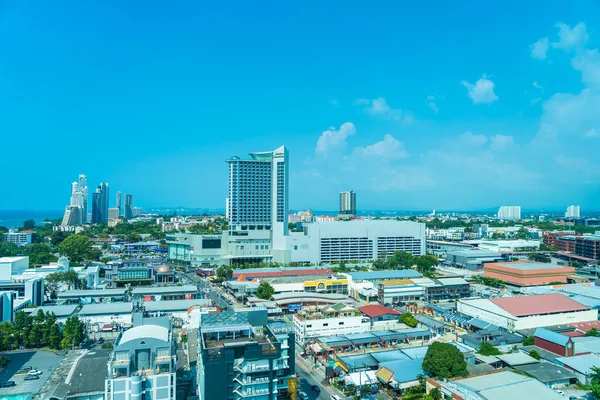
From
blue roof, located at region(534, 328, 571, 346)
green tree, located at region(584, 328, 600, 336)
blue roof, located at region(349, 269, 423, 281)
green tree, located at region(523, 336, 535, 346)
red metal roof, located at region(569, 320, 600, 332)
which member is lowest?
green tree, located at region(523, 336, 535, 346)

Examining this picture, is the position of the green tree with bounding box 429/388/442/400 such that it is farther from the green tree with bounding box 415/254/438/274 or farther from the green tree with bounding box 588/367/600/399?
the green tree with bounding box 415/254/438/274

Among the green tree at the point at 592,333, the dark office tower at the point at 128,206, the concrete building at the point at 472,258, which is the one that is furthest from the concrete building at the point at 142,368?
the dark office tower at the point at 128,206

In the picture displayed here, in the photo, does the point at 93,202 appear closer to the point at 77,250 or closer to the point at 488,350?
the point at 77,250

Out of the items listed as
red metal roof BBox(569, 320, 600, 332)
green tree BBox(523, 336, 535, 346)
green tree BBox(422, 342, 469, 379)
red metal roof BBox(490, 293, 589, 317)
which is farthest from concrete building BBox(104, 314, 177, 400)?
red metal roof BBox(569, 320, 600, 332)

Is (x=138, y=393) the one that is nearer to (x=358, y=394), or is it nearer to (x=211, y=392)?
(x=211, y=392)

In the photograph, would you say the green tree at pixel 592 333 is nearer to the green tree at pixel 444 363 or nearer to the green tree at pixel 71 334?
the green tree at pixel 444 363

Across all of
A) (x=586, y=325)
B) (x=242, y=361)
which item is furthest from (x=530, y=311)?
(x=242, y=361)
